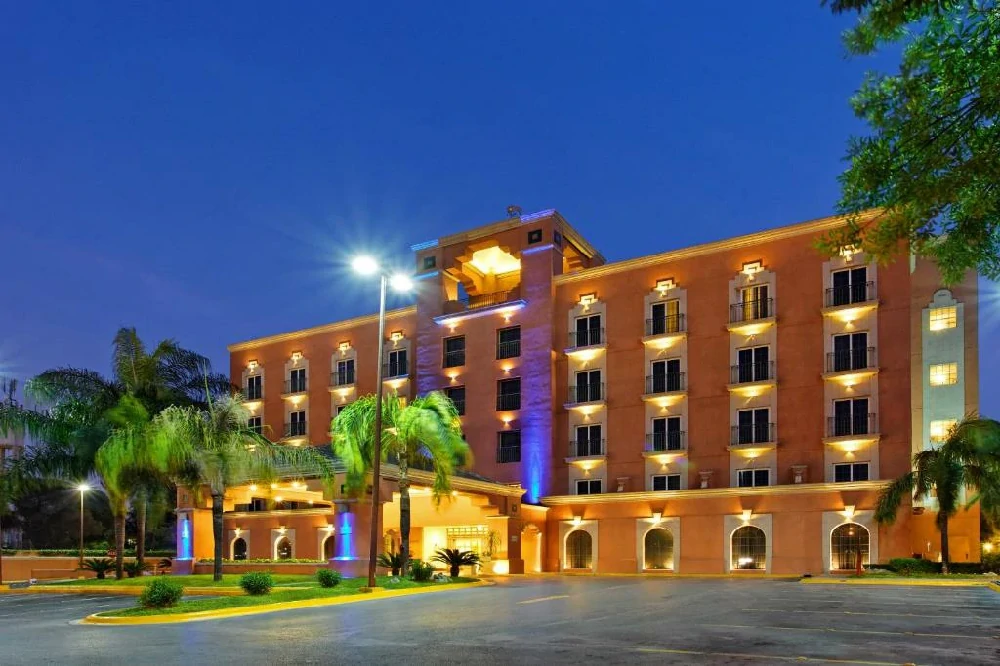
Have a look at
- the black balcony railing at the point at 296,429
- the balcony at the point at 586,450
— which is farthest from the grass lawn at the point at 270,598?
the black balcony railing at the point at 296,429

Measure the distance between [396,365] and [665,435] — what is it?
18442mm

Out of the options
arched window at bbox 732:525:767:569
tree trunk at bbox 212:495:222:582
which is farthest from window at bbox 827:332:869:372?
tree trunk at bbox 212:495:222:582

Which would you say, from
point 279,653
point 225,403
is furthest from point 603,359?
point 279,653

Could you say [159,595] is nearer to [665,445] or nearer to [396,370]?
[665,445]

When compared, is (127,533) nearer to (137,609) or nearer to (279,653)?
(137,609)

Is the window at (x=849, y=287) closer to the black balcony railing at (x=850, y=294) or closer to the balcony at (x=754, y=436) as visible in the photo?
the black balcony railing at (x=850, y=294)

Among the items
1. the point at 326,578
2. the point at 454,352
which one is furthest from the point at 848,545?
the point at 326,578

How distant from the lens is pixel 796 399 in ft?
135

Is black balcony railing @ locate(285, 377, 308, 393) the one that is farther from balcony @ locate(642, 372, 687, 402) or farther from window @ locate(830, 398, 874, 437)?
window @ locate(830, 398, 874, 437)

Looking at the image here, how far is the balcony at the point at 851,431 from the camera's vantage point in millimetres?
38781

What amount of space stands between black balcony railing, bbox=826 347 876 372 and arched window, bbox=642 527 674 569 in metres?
11.5

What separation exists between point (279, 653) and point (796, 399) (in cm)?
3370

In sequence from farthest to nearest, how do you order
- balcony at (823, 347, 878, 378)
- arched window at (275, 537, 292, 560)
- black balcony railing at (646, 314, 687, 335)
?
arched window at (275, 537, 292, 560), black balcony railing at (646, 314, 687, 335), balcony at (823, 347, 878, 378)

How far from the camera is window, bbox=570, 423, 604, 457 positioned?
4572 centimetres
